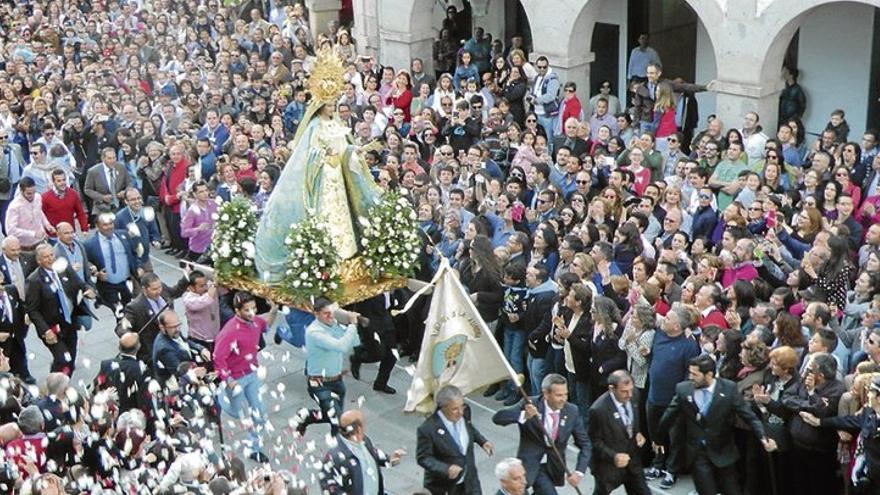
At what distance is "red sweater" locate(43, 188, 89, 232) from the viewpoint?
1639 cm

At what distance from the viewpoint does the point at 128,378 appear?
11.6 meters

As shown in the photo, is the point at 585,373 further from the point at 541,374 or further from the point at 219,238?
the point at 219,238

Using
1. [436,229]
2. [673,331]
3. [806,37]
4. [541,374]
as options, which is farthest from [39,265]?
[806,37]

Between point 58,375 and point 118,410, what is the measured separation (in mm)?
805

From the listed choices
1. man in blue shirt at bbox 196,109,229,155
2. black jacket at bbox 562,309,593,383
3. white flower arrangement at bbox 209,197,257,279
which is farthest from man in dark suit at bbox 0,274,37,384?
man in blue shirt at bbox 196,109,229,155

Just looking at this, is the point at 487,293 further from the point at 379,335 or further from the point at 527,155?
the point at 527,155

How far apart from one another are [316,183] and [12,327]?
3.26 m

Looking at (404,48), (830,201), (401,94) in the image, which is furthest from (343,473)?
(404,48)

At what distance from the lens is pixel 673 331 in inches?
448

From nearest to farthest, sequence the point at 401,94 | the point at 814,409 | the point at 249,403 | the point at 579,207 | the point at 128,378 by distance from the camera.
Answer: the point at 814,409 → the point at 128,378 → the point at 249,403 → the point at 579,207 → the point at 401,94

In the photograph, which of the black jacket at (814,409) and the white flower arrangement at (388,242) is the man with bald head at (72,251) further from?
the black jacket at (814,409)

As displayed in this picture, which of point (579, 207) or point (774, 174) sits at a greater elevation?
point (774, 174)

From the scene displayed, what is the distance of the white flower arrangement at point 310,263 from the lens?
1340 cm

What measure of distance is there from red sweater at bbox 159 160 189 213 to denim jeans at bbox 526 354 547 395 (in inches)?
251
